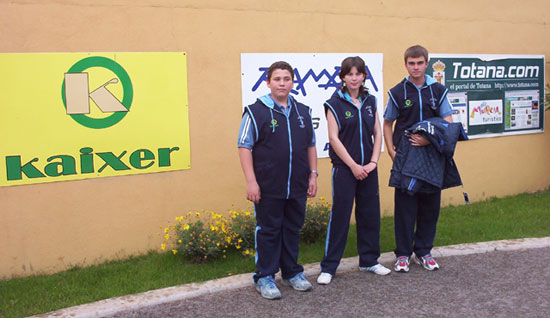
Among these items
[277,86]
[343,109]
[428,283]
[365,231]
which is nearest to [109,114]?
[277,86]

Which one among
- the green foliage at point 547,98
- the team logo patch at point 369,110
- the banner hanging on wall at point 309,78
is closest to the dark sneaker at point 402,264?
the team logo patch at point 369,110

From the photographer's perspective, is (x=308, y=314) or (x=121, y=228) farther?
(x=121, y=228)

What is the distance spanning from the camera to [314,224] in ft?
18.6

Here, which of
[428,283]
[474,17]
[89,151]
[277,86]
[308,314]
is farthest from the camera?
[474,17]

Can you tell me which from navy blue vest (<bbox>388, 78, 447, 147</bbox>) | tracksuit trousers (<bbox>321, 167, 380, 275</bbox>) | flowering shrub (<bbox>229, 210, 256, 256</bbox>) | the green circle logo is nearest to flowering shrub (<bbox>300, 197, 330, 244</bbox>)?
flowering shrub (<bbox>229, 210, 256, 256</bbox>)

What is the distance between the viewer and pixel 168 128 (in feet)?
18.0

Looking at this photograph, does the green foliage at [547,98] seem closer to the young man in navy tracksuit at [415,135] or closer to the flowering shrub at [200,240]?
the young man in navy tracksuit at [415,135]

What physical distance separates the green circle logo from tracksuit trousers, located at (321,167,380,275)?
2150mm

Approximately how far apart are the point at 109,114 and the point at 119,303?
187 cm

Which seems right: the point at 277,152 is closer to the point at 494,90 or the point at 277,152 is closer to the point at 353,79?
the point at 353,79

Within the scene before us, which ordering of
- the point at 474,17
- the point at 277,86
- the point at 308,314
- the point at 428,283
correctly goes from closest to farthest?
the point at 308,314 < the point at 277,86 < the point at 428,283 < the point at 474,17

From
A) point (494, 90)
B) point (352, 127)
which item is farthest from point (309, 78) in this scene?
point (494, 90)

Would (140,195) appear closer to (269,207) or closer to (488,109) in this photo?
(269,207)

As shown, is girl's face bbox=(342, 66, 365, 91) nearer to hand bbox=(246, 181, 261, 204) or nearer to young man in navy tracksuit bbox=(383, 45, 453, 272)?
young man in navy tracksuit bbox=(383, 45, 453, 272)
